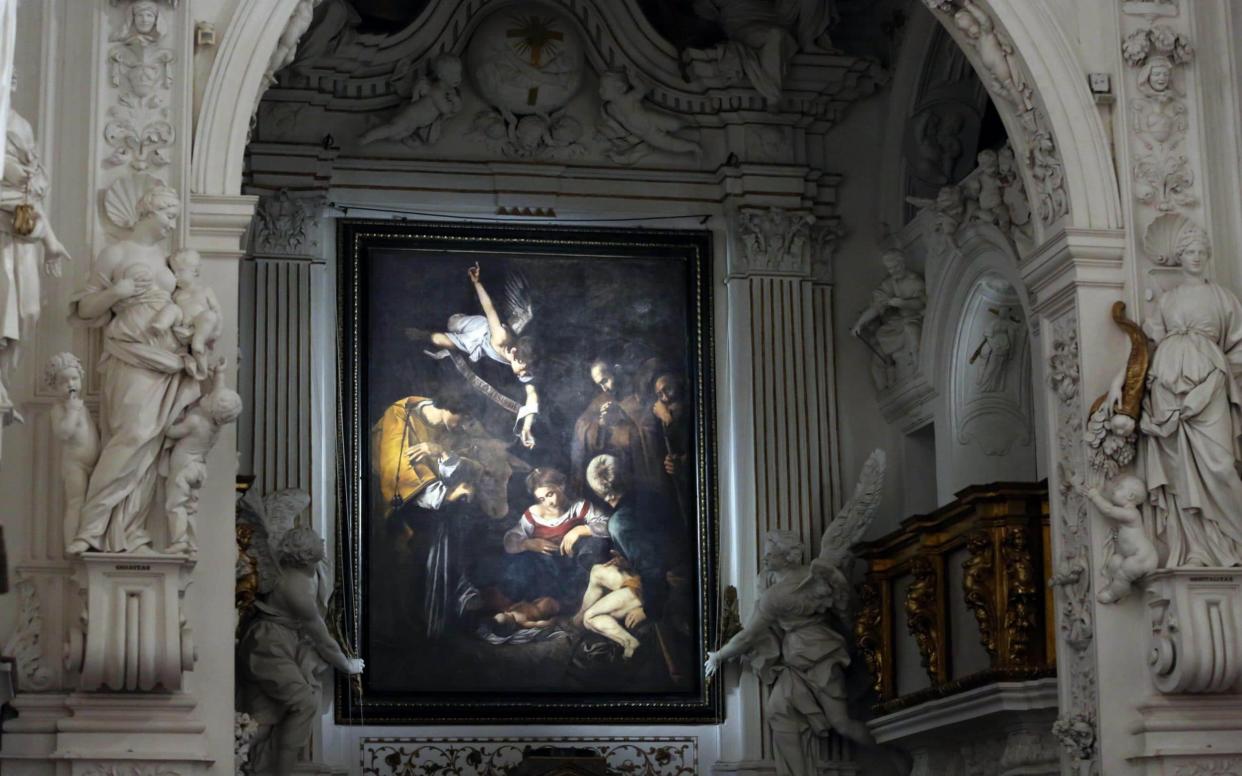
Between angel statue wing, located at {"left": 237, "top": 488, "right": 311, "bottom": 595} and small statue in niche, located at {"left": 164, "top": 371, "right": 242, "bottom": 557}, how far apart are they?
400cm

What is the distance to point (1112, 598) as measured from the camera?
34.9 ft

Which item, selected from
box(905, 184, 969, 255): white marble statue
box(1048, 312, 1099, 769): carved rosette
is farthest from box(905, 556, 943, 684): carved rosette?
box(1048, 312, 1099, 769): carved rosette

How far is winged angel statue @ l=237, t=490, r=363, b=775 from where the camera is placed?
13875mm

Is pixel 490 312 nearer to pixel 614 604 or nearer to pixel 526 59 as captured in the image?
pixel 526 59

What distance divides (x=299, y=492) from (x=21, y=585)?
4604 mm

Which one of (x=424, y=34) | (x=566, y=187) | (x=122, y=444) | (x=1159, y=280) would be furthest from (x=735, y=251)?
(x=122, y=444)

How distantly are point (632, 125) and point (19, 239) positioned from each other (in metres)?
7.81

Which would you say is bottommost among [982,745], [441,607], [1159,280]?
[982,745]

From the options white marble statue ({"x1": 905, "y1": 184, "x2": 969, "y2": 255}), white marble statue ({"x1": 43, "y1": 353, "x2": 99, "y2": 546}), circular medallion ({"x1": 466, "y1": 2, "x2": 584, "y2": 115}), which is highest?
circular medallion ({"x1": 466, "y1": 2, "x2": 584, "y2": 115})

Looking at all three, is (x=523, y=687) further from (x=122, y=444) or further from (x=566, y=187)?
(x=122, y=444)

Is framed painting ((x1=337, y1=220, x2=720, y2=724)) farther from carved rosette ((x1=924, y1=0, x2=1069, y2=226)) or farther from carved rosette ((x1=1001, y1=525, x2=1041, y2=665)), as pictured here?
carved rosette ((x1=924, y1=0, x2=1069, y2=226))

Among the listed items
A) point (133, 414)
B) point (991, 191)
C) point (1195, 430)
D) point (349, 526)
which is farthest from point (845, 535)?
point (133, 414)

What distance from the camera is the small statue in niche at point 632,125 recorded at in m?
16.0

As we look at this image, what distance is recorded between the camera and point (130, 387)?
31.9 feet
